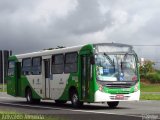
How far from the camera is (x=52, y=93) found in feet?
92.5

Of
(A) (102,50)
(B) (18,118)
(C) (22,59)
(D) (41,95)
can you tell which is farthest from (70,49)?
(B) (18,118)

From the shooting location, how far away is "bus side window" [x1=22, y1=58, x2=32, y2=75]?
1229 inches

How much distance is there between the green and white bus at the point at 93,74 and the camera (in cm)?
2345

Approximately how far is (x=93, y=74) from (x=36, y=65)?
7376mm

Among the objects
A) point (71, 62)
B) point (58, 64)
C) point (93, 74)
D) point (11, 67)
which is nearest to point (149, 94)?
point (11, 67)

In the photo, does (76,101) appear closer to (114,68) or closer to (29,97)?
(114,68)

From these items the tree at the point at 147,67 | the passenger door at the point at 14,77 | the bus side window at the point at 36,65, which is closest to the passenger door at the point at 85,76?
the bus side window at the point at 36,65

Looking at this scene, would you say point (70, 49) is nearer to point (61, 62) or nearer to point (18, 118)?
point (61, 62)

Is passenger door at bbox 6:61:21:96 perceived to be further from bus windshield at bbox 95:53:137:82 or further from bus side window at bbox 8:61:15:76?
bus windshield at bbox 95:53:137:82

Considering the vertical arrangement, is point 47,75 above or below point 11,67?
below

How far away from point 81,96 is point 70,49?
280 centimetres

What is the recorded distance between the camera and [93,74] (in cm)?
2345

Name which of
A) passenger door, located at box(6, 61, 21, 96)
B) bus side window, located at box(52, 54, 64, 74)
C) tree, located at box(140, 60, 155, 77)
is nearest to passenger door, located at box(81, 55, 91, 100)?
bus side window, located at box(52, 54, 64, 74)

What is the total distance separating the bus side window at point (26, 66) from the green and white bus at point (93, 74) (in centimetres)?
248
